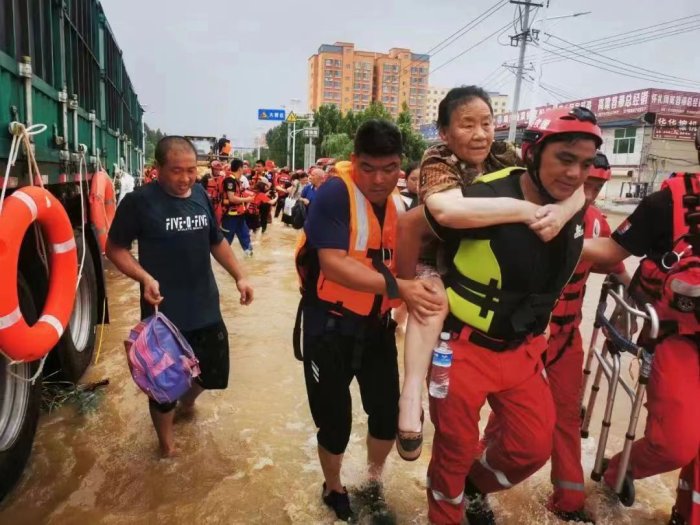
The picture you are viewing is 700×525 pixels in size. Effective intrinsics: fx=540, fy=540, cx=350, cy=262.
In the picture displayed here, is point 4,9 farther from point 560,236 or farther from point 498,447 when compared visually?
point 498,447

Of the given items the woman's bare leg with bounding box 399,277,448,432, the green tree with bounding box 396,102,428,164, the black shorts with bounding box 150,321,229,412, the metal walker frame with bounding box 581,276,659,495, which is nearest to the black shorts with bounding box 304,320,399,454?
the woman's bare leg with bounding box 399,277,448,432

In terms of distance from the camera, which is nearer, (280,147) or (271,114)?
(271,114)

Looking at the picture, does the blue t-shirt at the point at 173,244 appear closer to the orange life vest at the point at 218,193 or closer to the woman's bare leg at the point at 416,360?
the woman's bare leg at the point at 416,360

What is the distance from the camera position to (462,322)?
86.0 inches

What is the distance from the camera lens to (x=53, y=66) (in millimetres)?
3779

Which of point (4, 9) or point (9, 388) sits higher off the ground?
point (4, 9)

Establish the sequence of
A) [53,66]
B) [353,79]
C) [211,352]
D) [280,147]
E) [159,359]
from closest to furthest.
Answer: [159,359], [211,352], [53,66], [280,147], [353,79]

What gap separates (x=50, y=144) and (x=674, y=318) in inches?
148

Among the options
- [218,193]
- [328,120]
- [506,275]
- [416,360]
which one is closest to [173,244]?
[416,360]

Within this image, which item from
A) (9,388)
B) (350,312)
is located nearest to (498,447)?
(350,312)

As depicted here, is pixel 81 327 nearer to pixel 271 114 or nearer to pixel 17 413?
pixel 17 413

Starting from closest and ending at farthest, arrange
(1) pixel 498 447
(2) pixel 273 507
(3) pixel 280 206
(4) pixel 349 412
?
(1) pixel 498 447 < (4) pixel 349 412 < (2) pixel 273 507 < (3) pixel 280 206

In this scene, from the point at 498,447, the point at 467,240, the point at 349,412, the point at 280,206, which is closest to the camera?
the point at 467,240

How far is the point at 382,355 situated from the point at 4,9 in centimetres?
264
